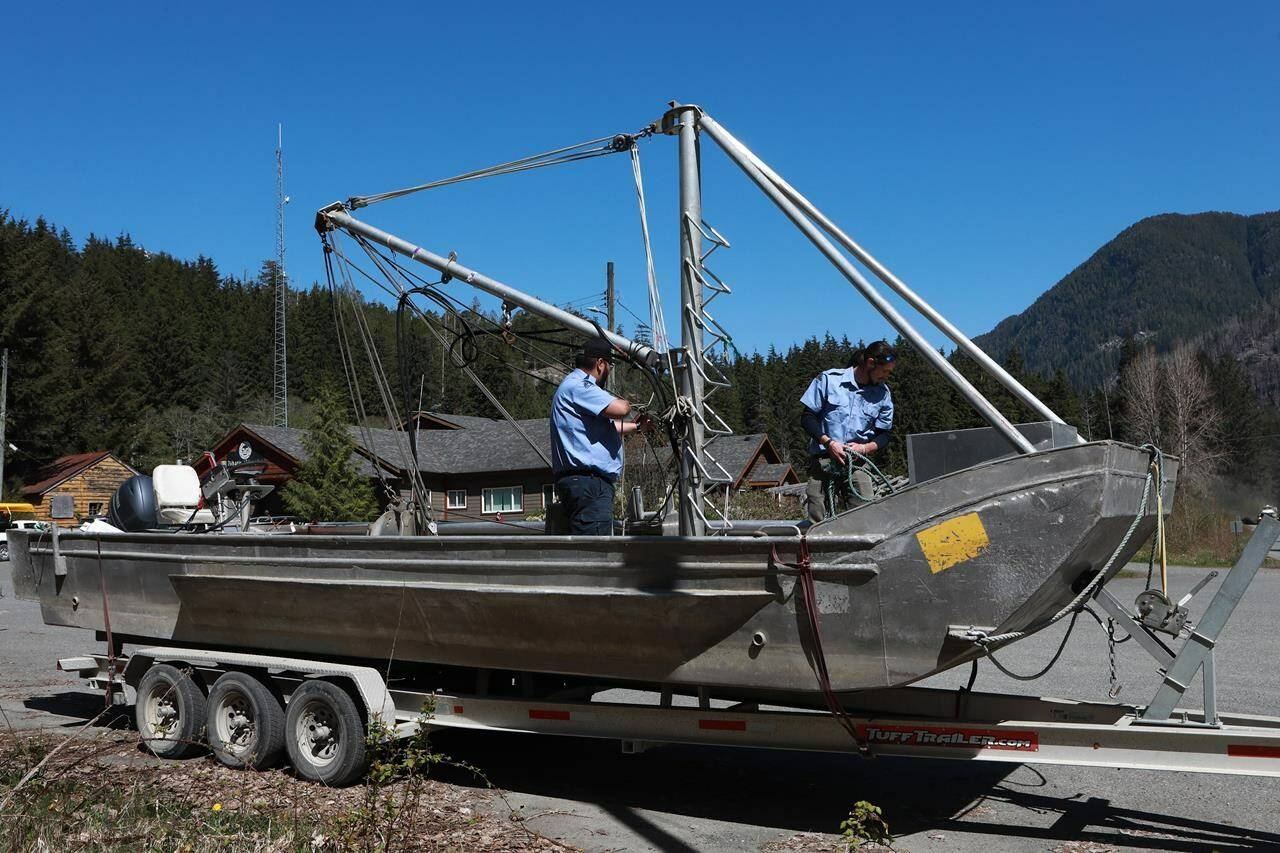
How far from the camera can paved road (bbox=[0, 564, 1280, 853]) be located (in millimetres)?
5395

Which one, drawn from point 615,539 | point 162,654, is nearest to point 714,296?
point 615,539

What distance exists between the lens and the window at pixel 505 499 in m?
44.4

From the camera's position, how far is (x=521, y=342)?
793 cm

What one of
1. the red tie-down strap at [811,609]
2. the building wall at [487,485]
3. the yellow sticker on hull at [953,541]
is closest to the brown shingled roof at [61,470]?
the building wall at [487,485]

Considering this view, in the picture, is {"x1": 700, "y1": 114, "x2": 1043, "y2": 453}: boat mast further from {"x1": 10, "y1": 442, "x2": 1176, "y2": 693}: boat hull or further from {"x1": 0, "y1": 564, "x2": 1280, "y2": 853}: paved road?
{"x1": 0, "y1": 564, "x2": 1280, "y2": 853}: paved road

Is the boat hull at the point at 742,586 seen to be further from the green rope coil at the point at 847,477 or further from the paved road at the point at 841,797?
the green rope coil at the point at 847,477

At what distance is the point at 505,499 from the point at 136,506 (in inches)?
1423

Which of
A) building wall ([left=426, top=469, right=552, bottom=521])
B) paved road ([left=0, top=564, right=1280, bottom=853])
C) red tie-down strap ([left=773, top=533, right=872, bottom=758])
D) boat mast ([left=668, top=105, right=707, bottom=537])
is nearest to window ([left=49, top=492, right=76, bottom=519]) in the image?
paved road ([left=0, top=564, right=1280, bottom=853])

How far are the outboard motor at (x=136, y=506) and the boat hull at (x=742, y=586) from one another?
196cm

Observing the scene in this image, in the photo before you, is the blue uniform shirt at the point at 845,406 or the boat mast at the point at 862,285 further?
the blue uniform shirt at the point at 845,406

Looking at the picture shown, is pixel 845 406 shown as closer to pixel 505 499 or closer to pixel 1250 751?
pixel 1250 751

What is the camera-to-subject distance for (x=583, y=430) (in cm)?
645

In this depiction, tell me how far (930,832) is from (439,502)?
4115 centimetres

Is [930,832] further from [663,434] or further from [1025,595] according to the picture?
[663,434]
